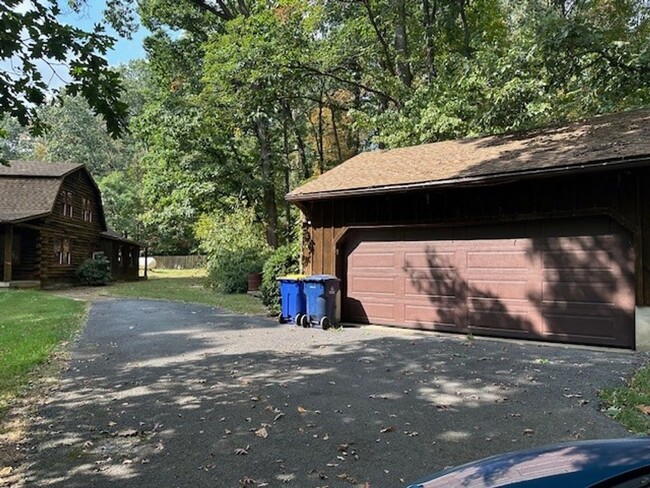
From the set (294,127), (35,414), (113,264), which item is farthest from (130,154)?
(35,414)

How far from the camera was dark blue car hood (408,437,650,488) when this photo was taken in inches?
58.5

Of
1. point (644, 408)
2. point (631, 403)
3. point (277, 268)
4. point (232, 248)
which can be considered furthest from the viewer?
point (232, 248)

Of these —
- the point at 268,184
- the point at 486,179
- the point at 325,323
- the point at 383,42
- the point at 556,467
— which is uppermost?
the point at 383,42

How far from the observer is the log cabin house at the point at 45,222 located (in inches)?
888

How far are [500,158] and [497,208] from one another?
3.92 feet

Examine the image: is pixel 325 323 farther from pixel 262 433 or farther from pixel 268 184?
pixel 268 184

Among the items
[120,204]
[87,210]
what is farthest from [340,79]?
[120,204]

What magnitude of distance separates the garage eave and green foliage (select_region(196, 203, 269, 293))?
899cm

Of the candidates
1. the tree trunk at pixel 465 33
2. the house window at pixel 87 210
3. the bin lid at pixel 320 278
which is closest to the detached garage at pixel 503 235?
the bin lid at pixel 320 278

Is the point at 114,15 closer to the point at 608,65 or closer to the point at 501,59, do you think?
the point at 501,59

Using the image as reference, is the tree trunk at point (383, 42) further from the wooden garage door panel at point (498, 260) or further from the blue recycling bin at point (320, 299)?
the wooden garage door panel at point (498, 260)

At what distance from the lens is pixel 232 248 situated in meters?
21.4

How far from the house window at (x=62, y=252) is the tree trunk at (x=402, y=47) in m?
19.2

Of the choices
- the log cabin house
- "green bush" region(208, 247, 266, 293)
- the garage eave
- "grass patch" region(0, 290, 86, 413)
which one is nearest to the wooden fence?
the log cabin house
